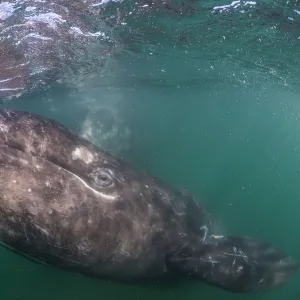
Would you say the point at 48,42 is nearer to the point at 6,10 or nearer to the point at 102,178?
the point at 6,10

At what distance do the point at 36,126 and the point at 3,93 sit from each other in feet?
67.1

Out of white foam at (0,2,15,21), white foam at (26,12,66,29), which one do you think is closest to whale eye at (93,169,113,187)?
white foam at (0,2,15,21)

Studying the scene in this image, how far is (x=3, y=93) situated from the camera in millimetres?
24688

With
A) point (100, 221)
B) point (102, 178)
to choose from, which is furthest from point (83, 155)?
point (100, 221)

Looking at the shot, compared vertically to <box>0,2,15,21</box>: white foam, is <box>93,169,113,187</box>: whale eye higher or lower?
lower

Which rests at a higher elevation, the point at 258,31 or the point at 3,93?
the point at 258,31

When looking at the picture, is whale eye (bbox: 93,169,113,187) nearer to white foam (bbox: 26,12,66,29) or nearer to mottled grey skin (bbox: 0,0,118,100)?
mottled grey skin (bbox: 0,0,118,100)

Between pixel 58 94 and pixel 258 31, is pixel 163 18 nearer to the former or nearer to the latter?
pixel 258 31

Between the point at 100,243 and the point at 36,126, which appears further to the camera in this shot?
the point at 100,243

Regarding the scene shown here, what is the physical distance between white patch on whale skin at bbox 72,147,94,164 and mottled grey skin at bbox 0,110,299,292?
0.02m

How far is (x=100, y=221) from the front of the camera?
23.2ft

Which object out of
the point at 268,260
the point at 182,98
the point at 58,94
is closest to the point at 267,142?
the point at 182,98

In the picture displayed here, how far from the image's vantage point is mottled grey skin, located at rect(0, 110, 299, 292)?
20.6 ft

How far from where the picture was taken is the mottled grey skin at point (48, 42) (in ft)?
43.6
